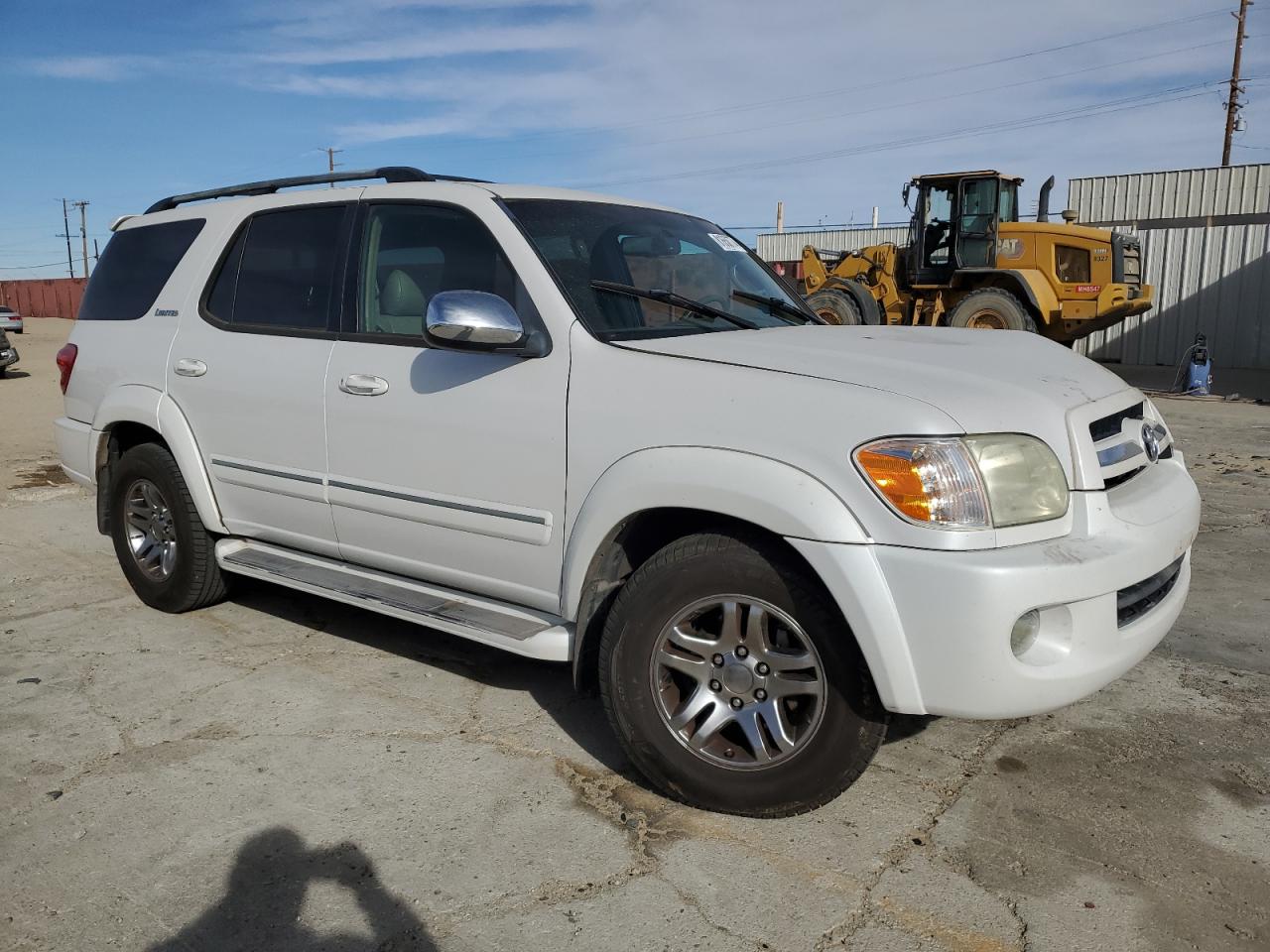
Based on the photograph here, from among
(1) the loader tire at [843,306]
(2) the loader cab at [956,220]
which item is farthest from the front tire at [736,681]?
(2) the loader cab at [956,220]

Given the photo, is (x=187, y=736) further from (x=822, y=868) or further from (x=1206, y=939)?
(x=1206, y=939)

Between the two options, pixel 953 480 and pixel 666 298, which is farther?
pixel 666 298

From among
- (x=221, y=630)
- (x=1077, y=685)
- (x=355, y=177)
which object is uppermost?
(x=355, y=177)

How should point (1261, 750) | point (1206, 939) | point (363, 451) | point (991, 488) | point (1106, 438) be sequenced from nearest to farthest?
1. point (1206, 939)
2. point (991, 488)
3. point (1106, 438)
4. point (1261, 750)
5. point (363, 451)

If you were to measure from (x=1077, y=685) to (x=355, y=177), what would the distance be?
3311 millimetres

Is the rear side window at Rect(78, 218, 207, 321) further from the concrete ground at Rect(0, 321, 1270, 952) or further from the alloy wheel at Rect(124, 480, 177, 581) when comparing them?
the concrete ground at Rect(0, 321, 1270, 952)

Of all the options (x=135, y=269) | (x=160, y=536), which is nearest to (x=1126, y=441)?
(x=160, y=536)

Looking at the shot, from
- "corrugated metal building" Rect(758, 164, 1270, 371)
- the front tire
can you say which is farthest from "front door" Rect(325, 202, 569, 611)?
"corrugated metal building" Rect(758, 164, 1270, 371)

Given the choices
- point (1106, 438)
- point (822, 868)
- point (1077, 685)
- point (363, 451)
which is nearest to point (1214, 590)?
point (1106, 438)

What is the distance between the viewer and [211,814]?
10.2 feet

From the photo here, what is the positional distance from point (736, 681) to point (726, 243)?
2140 millimetres

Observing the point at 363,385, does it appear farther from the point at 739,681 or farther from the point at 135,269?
the point at 135,269

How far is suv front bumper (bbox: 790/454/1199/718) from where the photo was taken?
256 cm

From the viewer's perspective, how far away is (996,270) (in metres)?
15.3
